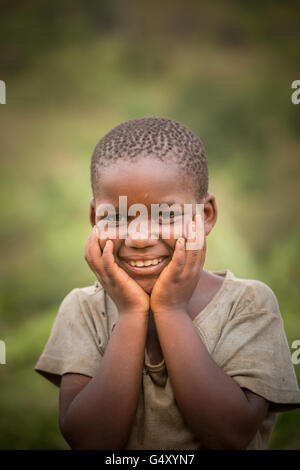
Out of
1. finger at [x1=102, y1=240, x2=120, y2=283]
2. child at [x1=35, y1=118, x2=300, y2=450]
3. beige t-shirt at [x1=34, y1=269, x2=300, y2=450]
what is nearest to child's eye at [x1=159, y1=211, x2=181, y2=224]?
child at [x1=35, y1=118, x2=300, y2=450]

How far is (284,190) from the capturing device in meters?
3.13

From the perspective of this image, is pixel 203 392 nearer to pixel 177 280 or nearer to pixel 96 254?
pixel 177 280

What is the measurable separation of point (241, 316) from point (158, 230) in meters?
0.32

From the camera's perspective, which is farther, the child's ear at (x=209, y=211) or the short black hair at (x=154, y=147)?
the child's ear at (x=209, y=211)

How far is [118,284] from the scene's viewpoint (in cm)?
111

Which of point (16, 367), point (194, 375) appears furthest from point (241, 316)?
point (16, 367)

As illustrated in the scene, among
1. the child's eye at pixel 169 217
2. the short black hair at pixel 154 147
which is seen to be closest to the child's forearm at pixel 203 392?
the child's eye at pixel 169 217

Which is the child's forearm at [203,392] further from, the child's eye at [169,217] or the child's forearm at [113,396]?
the child's eye at [169,217]

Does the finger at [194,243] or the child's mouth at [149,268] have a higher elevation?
the finger at [194,243]

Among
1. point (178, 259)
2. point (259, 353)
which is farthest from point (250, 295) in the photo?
point (178, 259)

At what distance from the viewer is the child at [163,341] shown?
42.0 inches

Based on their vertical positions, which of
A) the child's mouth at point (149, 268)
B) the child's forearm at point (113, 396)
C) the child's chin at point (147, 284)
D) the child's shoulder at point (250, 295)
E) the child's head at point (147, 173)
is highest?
the child's head at point (147, 173)

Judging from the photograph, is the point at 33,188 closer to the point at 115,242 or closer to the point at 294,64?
the point at 294,64

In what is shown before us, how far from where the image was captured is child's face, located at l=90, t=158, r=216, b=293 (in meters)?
1.08
